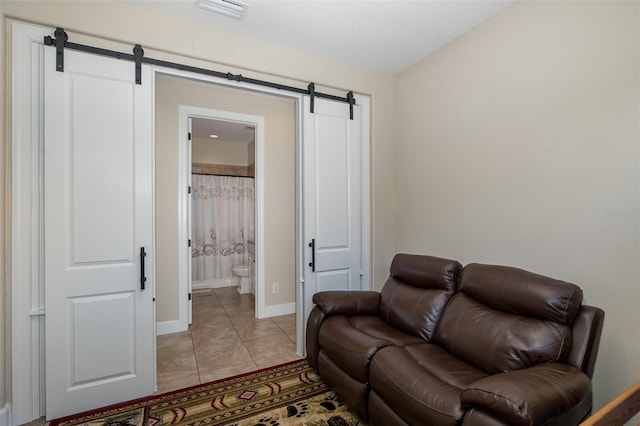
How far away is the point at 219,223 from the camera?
17.6ft

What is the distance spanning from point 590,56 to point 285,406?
9.29ft

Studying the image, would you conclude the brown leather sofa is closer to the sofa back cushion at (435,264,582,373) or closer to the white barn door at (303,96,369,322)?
the sofa back cushion at (435,264,582,373)

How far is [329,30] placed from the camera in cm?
245

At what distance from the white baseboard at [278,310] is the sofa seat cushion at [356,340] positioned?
5.75 ft

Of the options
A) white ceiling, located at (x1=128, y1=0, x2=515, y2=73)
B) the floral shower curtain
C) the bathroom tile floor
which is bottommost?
the bathroom tile floor

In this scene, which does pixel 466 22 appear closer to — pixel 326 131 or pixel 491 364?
pixel 326 131

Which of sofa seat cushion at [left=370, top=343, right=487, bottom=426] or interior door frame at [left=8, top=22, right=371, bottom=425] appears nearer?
sofa seat cushion at [left=370, top=343, right=487, bottom=426]

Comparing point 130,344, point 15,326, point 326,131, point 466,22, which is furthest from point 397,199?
point 15,326

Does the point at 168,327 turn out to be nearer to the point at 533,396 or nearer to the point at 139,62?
the point at 139,62

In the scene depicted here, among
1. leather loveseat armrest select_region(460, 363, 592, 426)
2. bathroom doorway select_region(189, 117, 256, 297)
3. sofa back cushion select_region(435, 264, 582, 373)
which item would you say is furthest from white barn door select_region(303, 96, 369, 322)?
bathroom doorway select_region(189, 117, 256, 297)

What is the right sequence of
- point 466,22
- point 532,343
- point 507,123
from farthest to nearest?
point 466,22
point 507,123
point 532,343

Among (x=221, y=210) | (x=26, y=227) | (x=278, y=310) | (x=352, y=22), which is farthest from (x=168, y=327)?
(x=352, y=22)

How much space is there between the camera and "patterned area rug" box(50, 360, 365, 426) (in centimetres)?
190

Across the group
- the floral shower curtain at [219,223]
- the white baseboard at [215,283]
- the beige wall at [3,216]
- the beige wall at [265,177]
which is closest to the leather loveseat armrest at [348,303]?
the beige wall at [265,177]
